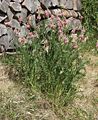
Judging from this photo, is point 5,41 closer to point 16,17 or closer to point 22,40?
point 16,17

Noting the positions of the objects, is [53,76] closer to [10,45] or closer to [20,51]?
[20,51]

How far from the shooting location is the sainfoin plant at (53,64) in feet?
13.7

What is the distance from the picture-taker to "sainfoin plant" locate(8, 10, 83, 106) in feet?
13.7

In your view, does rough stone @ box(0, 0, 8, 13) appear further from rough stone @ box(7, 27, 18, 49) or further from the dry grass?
the dry grass

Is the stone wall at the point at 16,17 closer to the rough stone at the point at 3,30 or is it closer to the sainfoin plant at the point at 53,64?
the rough stone at the point at 3,30

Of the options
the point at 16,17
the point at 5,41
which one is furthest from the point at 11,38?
the point at 16,17

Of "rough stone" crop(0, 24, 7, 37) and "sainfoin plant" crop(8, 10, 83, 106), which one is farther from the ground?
"rough stone" crop(0, 24, 7, 37)

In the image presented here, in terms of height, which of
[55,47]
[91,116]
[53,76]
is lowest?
[91,116]

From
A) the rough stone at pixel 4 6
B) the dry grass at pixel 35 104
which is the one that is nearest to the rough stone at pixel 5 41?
the rough stone at pixel 4 6

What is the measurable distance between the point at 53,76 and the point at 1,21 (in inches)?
47.1

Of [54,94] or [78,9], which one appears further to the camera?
[78,9]

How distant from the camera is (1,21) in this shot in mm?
5023

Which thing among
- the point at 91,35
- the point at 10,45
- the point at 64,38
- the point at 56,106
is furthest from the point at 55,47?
the point at 91,35

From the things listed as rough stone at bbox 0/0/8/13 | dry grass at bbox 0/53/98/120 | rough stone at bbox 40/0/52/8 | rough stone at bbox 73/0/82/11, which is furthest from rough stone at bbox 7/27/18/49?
rough stone at bbox 73/0/82/11
